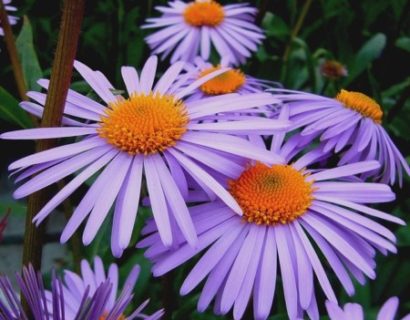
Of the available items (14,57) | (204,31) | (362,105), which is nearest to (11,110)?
(14,57)

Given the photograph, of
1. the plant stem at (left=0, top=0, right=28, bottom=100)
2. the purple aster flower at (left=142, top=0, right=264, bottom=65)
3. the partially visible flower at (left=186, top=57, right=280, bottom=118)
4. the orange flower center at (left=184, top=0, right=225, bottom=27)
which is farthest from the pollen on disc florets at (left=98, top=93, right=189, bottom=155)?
the orange flower center at (left=184, top=0, right=225, bottom=27)

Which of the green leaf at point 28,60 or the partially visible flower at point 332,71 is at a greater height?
the green leaf at point 28,60

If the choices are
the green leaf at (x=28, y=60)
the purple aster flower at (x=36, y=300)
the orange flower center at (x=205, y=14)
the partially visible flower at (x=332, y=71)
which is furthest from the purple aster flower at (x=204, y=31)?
the purple aster flower at (x=36, y=300)

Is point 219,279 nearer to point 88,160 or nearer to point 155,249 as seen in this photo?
point 155,249

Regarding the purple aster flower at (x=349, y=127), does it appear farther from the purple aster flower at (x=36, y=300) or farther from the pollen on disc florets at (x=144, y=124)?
the purple aster flower at (x=36, y=300)

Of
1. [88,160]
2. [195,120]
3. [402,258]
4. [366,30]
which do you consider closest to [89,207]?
[88,160]
